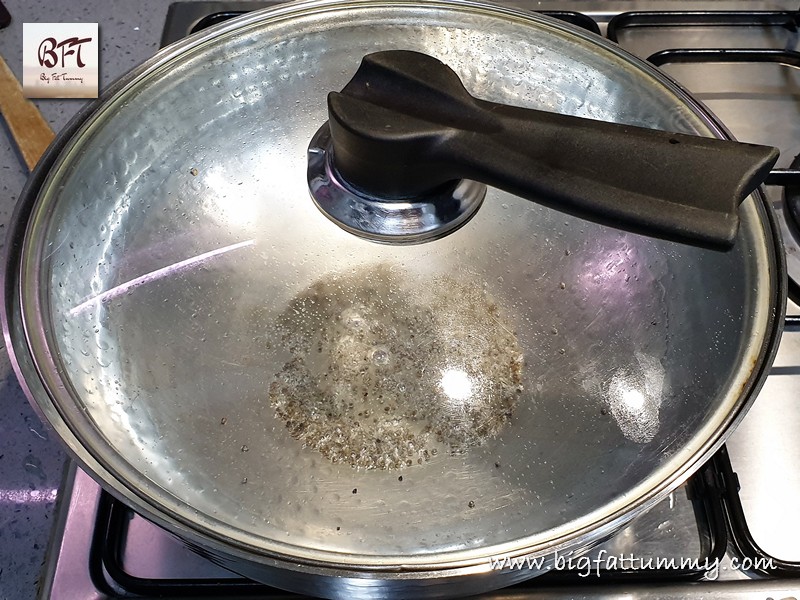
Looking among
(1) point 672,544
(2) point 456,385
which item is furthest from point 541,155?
(1) point 672,544

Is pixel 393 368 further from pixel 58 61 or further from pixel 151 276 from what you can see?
pixel 58 61

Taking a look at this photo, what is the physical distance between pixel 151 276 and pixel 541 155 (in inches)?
9.9

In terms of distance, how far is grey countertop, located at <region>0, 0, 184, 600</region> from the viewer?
0.50 m

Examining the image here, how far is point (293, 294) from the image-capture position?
43 centimetres

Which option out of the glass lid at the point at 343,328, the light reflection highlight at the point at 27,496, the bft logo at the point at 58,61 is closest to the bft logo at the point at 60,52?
the bft logo at the point at 58,61

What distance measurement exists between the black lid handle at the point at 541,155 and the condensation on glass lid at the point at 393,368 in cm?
9

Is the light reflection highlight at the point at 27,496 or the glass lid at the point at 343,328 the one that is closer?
the glass lid at the point at 343,328

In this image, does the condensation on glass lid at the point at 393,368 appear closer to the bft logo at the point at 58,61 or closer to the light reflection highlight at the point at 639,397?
the light reflection highlight at the point at 639,397

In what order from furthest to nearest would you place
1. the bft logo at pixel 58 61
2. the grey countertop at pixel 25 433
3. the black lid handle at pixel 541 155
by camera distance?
1. the bft logo at pixel 58 61
2. the grey countertop at pixel 25 433
3. the black lid handle at pixel 541 155

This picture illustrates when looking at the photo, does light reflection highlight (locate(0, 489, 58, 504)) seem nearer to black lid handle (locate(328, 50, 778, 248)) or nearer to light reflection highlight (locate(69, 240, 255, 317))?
light reflection highlight (locate(69, 240, 255, 317))

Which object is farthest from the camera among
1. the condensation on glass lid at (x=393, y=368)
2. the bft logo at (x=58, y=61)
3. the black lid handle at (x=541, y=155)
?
the bft logo at (x=58, y=61)

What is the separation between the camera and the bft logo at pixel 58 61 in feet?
2.35

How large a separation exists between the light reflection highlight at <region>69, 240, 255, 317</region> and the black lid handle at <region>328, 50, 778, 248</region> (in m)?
0.12

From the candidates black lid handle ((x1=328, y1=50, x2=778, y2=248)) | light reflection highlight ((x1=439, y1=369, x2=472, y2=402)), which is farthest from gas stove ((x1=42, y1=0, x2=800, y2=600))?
black lid handle ((x1=328, y1=50, x2=778, y2=248))
